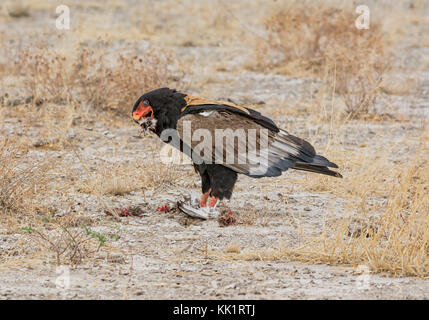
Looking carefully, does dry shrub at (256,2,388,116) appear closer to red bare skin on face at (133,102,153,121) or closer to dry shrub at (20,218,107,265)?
red bare skin on face at (133,102,153,121)

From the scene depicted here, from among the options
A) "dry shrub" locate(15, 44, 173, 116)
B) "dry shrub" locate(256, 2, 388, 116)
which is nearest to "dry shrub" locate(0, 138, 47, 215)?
"dry shrub" locate(15, 44, 173, 116)

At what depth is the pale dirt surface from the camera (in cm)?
439

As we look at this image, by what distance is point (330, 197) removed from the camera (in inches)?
260

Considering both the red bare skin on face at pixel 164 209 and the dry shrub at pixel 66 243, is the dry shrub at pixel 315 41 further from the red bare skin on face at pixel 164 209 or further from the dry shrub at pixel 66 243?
the dry shrub at pixel 66 243

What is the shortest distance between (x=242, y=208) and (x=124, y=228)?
1146 mm

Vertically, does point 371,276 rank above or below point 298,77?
below

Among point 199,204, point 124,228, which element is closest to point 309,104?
point 199,204

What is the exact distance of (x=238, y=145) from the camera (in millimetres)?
5602

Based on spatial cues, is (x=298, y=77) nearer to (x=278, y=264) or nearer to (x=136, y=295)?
(x=278, y=264)

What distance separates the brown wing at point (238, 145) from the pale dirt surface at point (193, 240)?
0.48 meters

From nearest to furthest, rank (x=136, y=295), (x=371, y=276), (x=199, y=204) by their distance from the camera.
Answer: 1. (x=136, y=295)
2. (x=371, y=276)
3. (x=199, y=204)

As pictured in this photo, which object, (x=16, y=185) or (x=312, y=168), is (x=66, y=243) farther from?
(x=312, y=168)

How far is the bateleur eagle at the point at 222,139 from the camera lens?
552cm

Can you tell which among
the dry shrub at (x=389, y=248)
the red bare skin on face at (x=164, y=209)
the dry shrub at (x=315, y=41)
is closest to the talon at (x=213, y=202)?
the red bare skin on face at (x=164, y=209)
